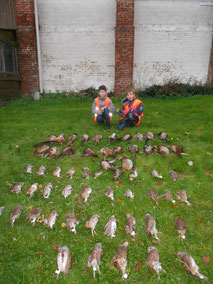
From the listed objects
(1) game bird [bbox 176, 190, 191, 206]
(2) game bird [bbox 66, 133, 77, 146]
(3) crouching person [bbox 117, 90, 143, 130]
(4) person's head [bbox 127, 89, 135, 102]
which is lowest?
(1) game bird [bbox 176, 190, 191, 206]

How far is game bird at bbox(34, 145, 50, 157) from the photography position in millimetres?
6367

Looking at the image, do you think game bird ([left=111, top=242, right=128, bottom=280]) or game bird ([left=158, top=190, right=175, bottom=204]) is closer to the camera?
game bird ([left=111, top=242, right=128, bottom=280])

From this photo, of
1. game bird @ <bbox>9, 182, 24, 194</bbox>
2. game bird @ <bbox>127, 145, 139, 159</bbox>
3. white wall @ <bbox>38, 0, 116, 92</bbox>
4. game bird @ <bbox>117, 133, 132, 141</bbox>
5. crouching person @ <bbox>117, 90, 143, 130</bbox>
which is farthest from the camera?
white wall @ <bbox>38, 0, 116, 92</bbox>

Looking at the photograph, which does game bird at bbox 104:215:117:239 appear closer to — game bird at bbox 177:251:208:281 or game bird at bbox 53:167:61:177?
game bird at bbox 177:251:208:281

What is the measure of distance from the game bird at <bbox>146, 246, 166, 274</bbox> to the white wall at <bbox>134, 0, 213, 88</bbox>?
1256cm

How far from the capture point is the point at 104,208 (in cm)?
438

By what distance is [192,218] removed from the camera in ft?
13.7

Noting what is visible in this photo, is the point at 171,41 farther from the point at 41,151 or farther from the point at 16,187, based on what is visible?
the point at 16,187

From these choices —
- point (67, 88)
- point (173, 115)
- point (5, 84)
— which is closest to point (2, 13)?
point (5, 84)

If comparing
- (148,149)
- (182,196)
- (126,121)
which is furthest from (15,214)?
(126,121)

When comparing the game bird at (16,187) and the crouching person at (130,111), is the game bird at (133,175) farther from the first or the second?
the crouching person at (130,111)

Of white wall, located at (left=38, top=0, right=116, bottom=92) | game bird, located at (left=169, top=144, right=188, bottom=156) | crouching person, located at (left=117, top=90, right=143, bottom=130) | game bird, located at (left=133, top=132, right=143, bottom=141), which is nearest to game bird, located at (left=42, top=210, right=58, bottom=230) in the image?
game bird, located at (left=169, top=144, right=188, bottom=156)

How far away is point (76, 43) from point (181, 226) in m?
13.2

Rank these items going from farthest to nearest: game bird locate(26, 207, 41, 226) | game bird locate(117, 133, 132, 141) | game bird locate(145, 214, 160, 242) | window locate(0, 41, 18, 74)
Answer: window locate(0, 41, 18, 74) < game bird locate(117, 133, 132, 141) < game bird locate(26, 207, 41, 226) < game bird locate(145, 214, 160, 242)
